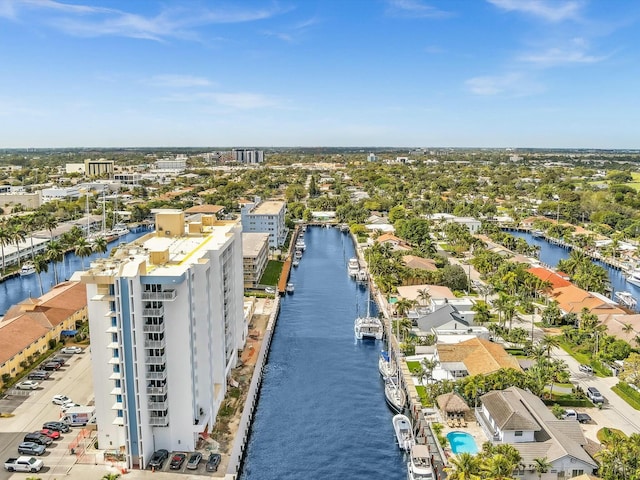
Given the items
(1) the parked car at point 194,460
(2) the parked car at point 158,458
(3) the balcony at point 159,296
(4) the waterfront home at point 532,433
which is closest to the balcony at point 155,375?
(3) the balcony at point 159,296

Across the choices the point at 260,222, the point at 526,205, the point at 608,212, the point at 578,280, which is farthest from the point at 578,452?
the point at 526,205

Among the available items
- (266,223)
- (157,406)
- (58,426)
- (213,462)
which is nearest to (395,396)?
(213,462)

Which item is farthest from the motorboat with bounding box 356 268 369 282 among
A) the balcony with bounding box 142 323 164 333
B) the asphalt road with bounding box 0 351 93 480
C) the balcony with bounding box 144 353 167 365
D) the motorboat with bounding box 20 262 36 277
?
the balcony with bounding box 142 323 164 333

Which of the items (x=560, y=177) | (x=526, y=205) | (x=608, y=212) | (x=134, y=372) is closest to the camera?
(x=134, y=372)

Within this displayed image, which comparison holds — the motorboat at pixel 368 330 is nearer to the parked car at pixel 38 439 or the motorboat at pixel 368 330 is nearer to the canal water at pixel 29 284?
the parked car at pixel 38 439

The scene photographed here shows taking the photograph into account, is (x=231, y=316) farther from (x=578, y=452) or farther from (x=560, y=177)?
(x=560, y=177)

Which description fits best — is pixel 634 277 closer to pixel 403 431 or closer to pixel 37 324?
pixel 403 431

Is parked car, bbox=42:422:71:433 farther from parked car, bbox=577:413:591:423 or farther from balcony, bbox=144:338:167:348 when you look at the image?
parked car, bbox=577:413:591:423
